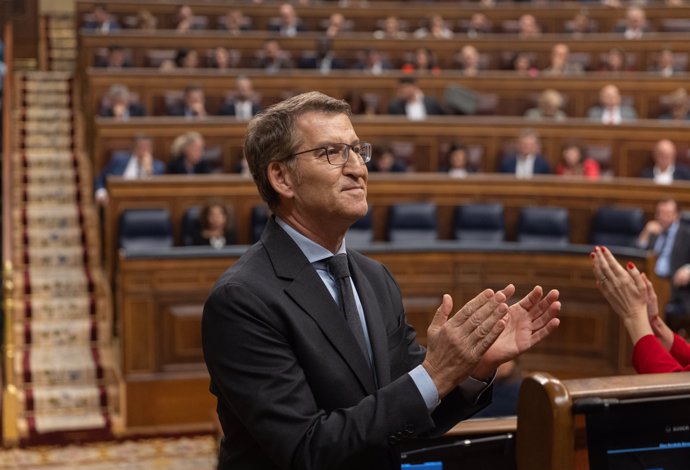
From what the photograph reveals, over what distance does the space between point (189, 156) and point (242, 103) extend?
1.11m

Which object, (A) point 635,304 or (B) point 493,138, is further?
(B) point 493,138

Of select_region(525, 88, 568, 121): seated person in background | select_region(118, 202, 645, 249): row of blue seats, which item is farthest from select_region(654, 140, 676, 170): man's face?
select_region(525, 88, 568, 121): seated person in background

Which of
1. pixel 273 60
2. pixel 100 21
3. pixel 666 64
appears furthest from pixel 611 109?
pixel 100 21

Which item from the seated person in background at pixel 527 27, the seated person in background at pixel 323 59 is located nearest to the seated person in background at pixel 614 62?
the seated person in background at pixel 527 27

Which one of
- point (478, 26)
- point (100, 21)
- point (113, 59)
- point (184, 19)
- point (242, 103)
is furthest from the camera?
point (478, 26)

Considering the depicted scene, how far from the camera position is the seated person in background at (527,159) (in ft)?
19.2

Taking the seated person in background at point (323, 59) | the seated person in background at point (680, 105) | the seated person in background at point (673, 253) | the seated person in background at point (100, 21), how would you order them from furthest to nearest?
the seated person in background at point (100, 21) → the seated person in background at point (323, 59) → the seated person in background at point (680, 105) → the seated person in background at point (673, 253)

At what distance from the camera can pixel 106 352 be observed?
4980 mm

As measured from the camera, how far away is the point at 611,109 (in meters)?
6.55

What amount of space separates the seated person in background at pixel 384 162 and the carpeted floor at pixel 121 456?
6.43ft

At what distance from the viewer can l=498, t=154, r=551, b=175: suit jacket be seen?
587 cm

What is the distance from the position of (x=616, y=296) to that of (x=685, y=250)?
334cm

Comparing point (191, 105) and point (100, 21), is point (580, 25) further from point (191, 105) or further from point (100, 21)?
point (100, 21)

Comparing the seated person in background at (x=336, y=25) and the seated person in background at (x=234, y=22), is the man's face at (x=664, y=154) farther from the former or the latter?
the seated person in background at (x=234, y=22)
